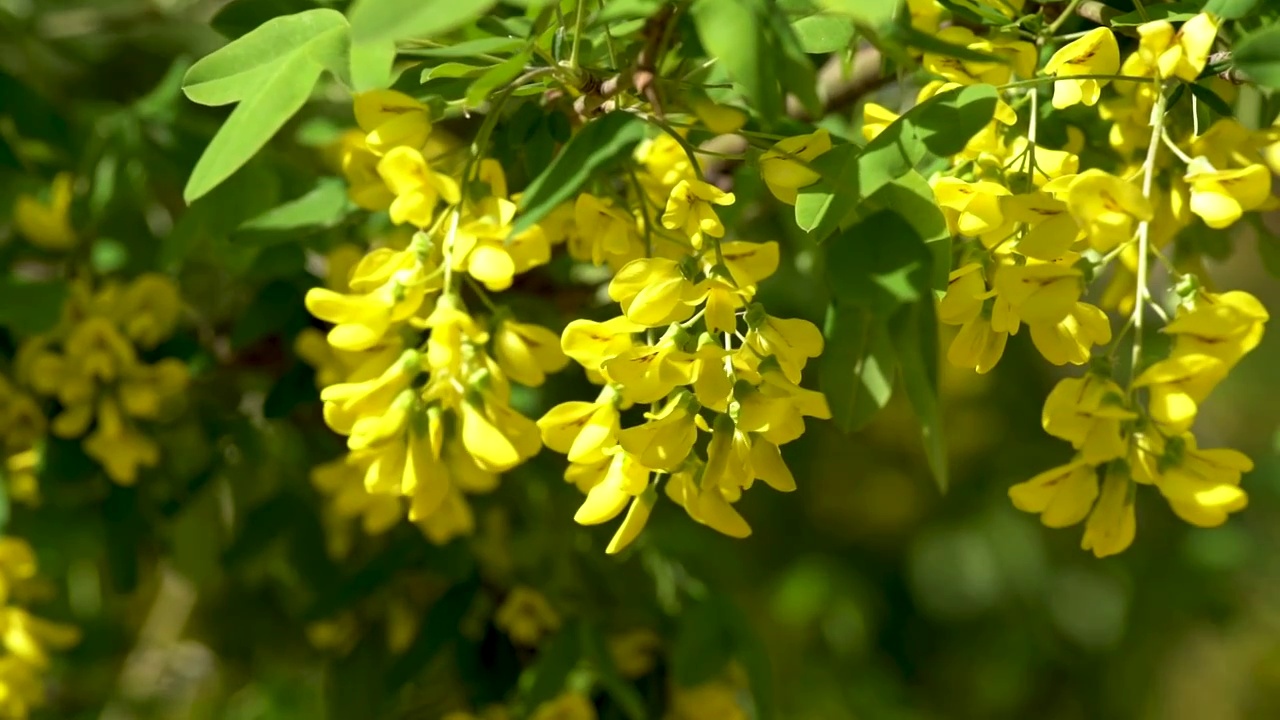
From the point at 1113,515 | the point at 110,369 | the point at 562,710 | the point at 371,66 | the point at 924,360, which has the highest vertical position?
the point at 371,66

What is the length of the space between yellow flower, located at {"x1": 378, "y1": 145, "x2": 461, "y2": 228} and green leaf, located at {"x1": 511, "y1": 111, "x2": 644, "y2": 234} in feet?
0.31

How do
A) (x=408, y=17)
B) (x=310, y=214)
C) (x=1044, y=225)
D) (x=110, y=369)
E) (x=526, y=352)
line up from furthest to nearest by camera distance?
(x=110, y=369) < (x=310, y=214) < (x=526, y=352) < (x=1044, y=225) < (x=408, y=17)

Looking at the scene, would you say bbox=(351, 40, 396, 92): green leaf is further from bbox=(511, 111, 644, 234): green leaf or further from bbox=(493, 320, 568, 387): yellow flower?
bbox=(493, 320, 568, 387): yellow flower

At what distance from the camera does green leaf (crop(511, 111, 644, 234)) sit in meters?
0.50

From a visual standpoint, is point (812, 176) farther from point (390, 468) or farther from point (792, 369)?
point (390, 468)

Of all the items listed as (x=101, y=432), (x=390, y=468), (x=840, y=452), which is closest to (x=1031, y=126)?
(x=390, y=468)

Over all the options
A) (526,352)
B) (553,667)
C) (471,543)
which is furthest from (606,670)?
(526,352)

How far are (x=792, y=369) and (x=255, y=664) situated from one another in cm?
88

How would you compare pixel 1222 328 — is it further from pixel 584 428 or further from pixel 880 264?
pixel 584 428

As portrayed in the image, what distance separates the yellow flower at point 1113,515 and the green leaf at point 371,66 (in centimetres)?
36

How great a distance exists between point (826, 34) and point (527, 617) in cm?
49

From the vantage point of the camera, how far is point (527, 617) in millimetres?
909

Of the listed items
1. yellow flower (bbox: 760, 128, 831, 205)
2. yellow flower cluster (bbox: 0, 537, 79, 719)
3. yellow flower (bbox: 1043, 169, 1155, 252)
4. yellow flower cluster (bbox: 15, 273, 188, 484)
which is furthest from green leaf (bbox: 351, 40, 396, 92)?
yellow flower cluster (bbox: 0, 537, 79, 719)

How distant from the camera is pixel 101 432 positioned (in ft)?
2.81
